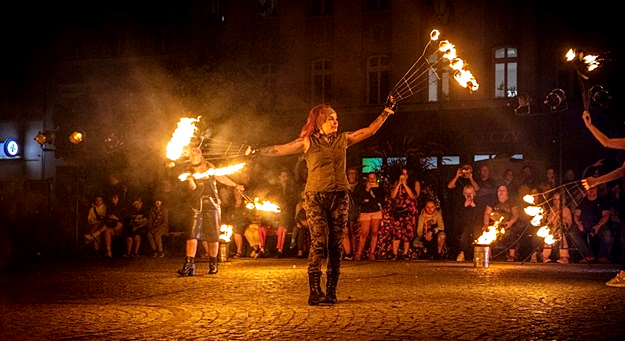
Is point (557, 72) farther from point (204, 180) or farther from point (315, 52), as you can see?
point (204, 180)

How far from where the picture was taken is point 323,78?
3675cm

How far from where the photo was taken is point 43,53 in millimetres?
43625

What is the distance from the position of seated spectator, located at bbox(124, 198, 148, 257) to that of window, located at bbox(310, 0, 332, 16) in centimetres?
1701

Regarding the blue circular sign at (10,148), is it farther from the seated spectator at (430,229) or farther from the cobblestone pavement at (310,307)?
the seated spectator at (430,229)

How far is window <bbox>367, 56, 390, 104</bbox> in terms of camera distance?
117ft

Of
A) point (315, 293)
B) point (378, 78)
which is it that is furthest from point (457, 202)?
point (378, 78)

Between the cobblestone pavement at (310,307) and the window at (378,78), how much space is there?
21.2m

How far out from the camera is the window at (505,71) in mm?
33312

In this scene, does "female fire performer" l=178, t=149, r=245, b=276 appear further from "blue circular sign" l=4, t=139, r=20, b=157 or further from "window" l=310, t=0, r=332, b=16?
"window" l=310, t=0, r=332, b=16

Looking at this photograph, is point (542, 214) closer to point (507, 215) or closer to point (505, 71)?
point (507, 215)

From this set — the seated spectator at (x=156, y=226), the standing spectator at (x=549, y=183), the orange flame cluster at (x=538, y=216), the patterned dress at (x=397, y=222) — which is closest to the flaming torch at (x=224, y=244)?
the patterned dress at (x=397, y=222)

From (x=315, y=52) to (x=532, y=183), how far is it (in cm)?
1919

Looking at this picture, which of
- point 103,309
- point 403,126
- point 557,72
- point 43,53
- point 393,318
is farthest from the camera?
point 43,53

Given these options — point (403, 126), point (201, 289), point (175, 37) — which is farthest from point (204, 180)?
point (175, 37)
